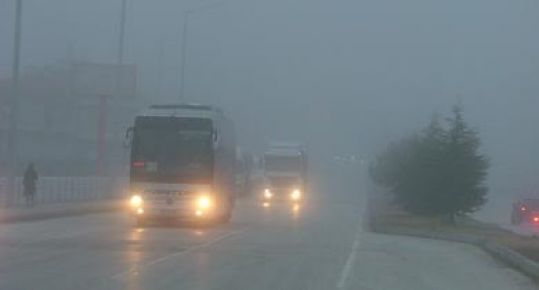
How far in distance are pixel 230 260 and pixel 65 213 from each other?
998 inches

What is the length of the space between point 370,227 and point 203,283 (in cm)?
2941

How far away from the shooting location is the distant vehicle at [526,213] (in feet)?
238

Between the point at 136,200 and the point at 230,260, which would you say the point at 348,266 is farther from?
the point at 136,200

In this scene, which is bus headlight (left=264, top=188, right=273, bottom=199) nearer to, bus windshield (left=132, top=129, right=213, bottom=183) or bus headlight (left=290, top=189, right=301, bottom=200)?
bus headlight (left=290, top=189, right=301, bottom=200)

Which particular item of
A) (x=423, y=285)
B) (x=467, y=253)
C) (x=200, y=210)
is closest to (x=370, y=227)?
(x=200, y=210)

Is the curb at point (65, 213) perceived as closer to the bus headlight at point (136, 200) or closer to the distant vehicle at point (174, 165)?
the bus headlight at point (136, 200)

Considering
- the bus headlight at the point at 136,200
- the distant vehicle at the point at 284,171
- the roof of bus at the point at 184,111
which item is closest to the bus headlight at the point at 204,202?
the bus headlight at the point at 136,200

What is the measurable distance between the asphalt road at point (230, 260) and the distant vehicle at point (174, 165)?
81 cm

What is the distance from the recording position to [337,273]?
80.2ft

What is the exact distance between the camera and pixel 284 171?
82938mm

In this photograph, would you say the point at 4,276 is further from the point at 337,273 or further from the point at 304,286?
the point at 337,273

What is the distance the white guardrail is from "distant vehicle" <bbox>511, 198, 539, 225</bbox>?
22.8 m

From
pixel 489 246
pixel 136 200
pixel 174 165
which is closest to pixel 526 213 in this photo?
pixel 174 165

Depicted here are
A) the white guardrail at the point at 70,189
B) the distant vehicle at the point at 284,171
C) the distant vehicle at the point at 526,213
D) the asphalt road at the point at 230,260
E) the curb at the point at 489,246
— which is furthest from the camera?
the distant vehicle at the point at 284,171
